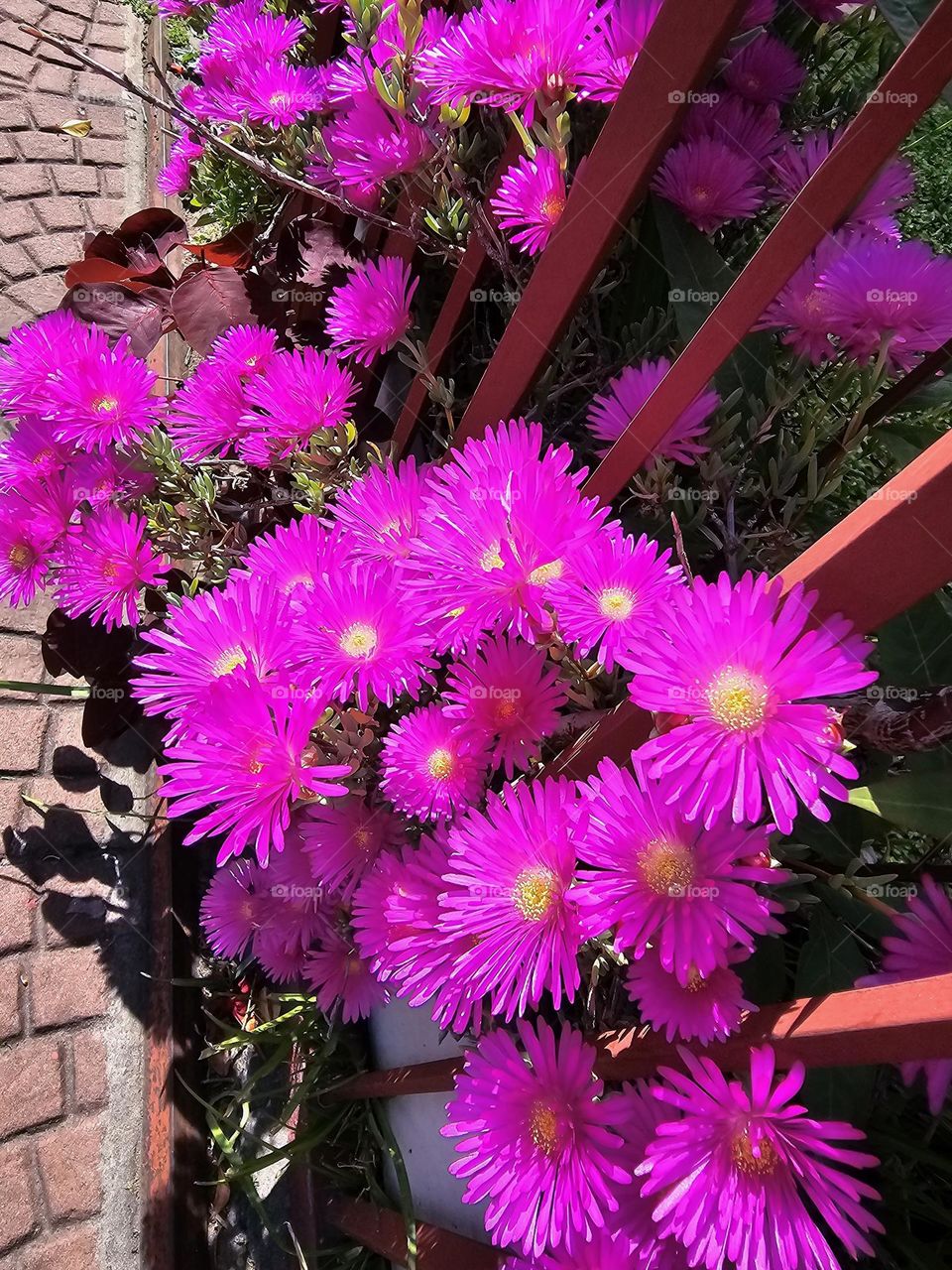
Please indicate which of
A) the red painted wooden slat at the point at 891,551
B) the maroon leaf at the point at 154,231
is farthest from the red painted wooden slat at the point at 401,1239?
the maroon leaf at the point at 154,231

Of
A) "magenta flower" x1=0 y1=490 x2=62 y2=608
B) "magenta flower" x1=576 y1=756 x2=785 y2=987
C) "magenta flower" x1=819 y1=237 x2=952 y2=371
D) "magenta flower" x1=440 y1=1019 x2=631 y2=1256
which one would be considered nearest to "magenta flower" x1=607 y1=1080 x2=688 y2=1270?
"magenta flower" x1=440 y1=1019 x2=631 y2=1256

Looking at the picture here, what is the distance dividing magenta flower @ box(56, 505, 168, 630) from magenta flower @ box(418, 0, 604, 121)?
1.78ft

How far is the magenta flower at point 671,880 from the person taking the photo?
0.47 meters

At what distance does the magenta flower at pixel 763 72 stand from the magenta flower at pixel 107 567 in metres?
0.83

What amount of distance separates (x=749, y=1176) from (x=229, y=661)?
51 centimetres

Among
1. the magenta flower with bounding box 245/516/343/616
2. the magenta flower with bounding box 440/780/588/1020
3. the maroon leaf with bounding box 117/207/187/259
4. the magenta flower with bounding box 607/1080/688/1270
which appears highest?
the maroon leaf with bounding box 117/207/187/259

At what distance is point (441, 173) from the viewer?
84 centimetres

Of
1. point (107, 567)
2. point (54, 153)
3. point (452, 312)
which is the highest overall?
point (54, 153)

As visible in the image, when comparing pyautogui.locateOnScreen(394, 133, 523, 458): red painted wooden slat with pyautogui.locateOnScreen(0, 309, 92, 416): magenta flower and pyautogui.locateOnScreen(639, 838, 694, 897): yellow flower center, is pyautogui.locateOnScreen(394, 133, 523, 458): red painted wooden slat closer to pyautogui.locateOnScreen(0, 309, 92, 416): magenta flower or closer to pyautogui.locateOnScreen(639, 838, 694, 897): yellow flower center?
pyautogui.locateOnScreen(0, 309, 92, 416): magenta flower

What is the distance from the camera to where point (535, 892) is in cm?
53

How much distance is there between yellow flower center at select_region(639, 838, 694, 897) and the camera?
18.7 inches

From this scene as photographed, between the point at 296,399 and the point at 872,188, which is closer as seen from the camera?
the point at 872,188

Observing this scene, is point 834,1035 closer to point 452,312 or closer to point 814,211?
point 814,211

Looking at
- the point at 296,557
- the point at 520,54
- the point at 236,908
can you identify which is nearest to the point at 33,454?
the point at 296,557
